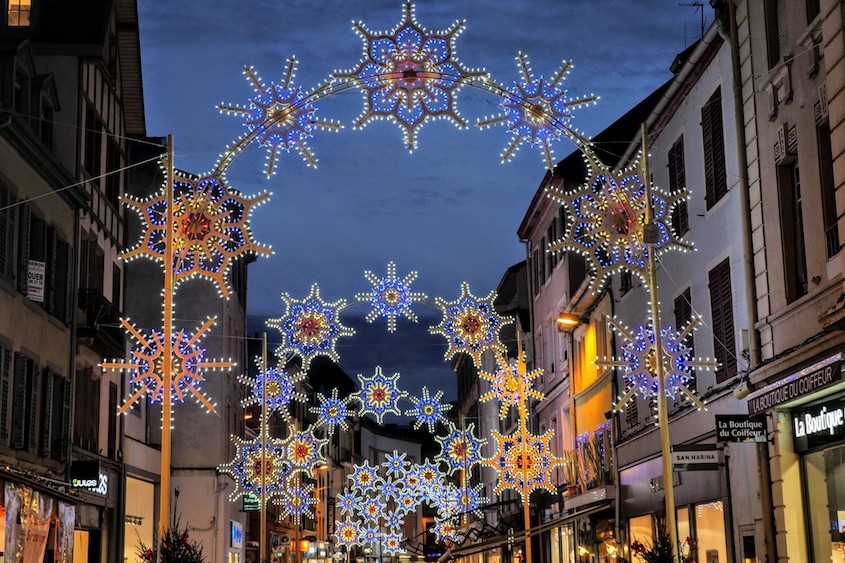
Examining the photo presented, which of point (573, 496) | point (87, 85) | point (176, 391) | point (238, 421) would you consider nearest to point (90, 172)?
point (87, 85)

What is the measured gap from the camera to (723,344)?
70.4ft

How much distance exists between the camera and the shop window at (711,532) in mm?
22308

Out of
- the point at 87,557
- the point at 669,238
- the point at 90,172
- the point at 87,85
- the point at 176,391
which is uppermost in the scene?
the point at 87,85

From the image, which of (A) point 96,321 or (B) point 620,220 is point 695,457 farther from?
(A) point 96,321

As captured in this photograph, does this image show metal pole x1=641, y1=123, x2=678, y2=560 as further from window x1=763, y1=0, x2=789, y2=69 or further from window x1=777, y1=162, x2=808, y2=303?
window x1=763, y1=0, x2=789, y2=69

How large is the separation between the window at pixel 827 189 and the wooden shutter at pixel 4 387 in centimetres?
1350

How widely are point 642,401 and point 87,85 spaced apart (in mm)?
14955

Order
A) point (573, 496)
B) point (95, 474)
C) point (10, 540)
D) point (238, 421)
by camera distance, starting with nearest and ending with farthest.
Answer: point (10, 540) → point (95, 474) → point (573, 496) → point (238, 421)

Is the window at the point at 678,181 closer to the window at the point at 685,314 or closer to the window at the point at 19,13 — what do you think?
the window at the point at 685,314

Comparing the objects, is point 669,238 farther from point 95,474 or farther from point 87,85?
point 87,85

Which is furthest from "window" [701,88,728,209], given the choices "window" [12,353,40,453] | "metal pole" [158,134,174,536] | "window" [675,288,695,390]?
"window" [12,353,40,453]

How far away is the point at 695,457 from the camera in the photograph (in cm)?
2062

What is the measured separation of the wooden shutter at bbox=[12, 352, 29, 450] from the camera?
21.8 meters

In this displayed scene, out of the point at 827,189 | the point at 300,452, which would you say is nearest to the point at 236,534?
the point at 300,452
